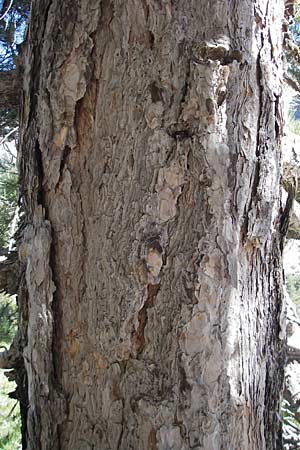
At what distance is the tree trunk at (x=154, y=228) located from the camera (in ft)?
2.70

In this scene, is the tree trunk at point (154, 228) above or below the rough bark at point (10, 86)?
below

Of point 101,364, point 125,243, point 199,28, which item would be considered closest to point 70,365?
point 101,364

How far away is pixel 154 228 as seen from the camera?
2.74 ft

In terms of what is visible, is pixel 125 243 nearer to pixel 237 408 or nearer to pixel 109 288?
pixel 109 288

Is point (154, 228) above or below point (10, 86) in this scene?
below

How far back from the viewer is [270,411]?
0.93 metres

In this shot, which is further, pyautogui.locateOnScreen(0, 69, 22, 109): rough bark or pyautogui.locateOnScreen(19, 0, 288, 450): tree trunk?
pyautogui.locateOnScreen(0, 69, 22, 109): rough bark

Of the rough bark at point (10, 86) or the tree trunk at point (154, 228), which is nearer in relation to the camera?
the tree trunk at point (154, 228)

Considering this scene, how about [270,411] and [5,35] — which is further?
[5,35]

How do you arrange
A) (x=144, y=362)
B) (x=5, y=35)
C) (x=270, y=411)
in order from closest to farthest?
(x=144, y=362) < (x=270, y=411) < (x=5, y=35)

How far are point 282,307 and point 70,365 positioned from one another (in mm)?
412

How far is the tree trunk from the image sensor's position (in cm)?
82

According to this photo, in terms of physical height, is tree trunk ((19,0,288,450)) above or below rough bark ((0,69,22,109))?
below

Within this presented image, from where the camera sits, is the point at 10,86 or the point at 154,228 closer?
the point at 154,228
